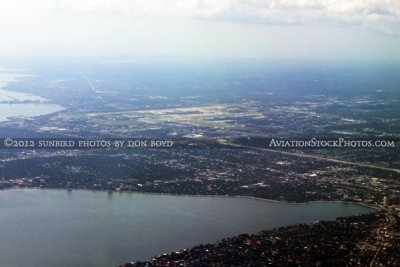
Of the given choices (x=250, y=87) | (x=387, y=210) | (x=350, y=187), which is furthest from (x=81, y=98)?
(x=387, y=210)

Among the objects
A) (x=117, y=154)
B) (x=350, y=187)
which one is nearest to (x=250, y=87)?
(x=117, y=154)

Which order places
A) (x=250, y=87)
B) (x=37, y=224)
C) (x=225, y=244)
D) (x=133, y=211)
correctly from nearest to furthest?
1. (x=225, y=244)
2. (x=37, y=224)
3. (x=133, y=211)
4. (x=250, y=87)

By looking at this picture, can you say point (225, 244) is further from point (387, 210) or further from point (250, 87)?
point (250, 87)

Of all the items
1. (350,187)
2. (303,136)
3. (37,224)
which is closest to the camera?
(37,224)

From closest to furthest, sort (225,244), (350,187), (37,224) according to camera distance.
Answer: (225,244)
(37,224)
(350,187)

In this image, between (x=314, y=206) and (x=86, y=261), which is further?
(x=314, y=206)

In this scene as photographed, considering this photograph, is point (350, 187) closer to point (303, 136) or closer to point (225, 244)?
point (225, 244)
